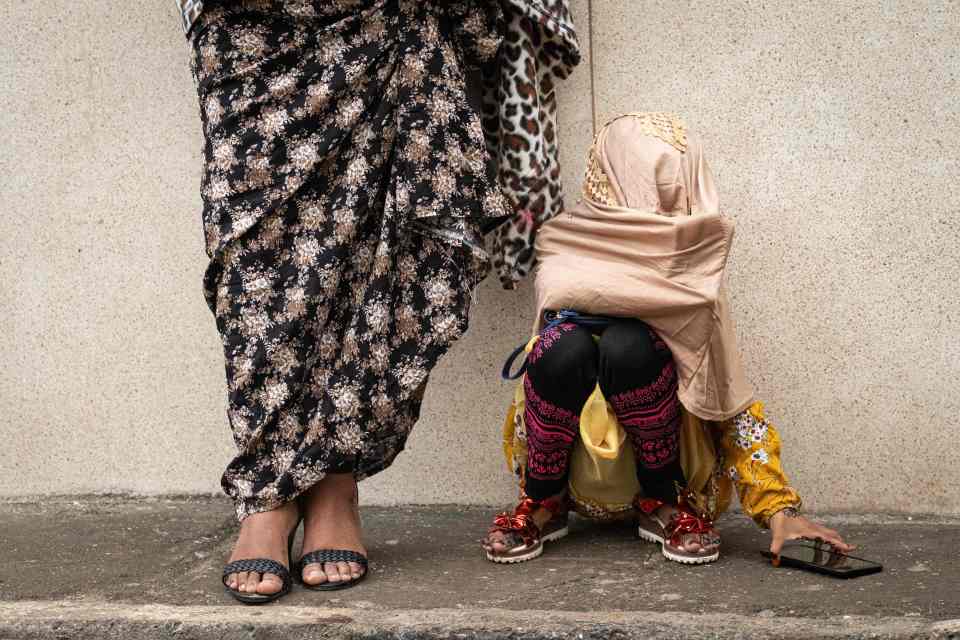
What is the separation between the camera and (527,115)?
2.48 metres

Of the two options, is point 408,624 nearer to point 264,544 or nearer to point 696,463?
point 264,544

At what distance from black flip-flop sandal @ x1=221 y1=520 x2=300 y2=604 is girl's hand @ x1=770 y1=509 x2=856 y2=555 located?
1.03m

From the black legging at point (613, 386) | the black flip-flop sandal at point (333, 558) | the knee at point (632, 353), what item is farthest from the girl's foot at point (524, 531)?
the knee at point (632, 353)

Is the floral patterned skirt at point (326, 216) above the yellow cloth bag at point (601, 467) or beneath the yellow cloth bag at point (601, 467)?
above

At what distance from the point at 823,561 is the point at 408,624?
86 centimetres

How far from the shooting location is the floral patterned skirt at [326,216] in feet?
7.31

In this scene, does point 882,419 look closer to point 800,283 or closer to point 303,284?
point 800,283

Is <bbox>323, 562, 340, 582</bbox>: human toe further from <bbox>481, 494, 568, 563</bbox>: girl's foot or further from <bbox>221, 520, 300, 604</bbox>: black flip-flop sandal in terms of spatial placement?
<bbox>481, 494, 568, 563</bbox>: girl's foot

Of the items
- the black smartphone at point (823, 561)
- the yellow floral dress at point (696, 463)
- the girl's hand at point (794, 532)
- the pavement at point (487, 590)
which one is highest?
the yellow floral dress at point (696, 463)

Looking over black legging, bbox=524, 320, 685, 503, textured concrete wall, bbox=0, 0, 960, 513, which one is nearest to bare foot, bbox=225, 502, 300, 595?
black legging, bbox=524, 320, 685, 503

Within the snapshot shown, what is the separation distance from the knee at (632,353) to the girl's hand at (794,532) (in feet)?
1.35

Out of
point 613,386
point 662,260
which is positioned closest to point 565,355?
point 613,386

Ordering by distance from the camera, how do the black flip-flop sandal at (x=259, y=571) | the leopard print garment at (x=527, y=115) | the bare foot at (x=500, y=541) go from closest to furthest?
the black flip-flop sandal at (x=259, y=571) < the bare foot at (x=500, y=541) < the leopard print garment at (x=527, y=115)

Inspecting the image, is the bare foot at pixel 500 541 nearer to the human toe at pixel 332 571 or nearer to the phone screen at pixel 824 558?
the human toe at pixel 332 571
